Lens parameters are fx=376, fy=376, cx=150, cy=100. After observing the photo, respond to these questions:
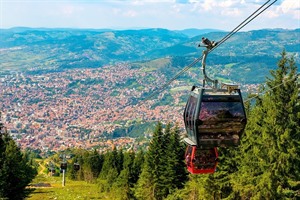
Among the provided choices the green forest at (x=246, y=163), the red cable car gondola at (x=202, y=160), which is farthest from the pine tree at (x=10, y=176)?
the red cable car gondola at (x=202, y=160)

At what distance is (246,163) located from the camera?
21.9 m

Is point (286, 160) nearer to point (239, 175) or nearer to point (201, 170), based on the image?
point (239, 175)

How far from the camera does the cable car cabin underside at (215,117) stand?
9.55m

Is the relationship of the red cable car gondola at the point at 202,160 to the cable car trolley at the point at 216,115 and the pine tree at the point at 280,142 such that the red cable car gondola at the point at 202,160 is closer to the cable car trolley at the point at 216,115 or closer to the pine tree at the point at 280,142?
the cable car trolley at the point at 216,115

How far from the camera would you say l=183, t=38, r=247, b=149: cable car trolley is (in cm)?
955

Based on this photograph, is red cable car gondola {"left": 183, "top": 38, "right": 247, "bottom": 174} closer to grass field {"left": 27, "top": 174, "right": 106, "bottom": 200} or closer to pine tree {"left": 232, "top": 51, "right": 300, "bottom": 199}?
pine tree {"left": 232, "top": 51, "right": 300, "bottom": 199}

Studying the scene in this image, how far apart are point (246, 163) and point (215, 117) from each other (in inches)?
520

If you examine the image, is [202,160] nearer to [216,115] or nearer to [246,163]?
[216,115]

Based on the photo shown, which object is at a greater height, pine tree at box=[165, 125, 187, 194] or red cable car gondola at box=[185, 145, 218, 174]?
red cable car gondola at box=[185, 145, 218, 174]

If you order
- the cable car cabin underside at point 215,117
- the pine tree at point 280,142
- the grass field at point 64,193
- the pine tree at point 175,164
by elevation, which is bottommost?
the grass field at point 64,193

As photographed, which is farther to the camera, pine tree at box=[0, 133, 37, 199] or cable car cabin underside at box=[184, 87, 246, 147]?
pine tree at box=[0, 133, 37, 199]

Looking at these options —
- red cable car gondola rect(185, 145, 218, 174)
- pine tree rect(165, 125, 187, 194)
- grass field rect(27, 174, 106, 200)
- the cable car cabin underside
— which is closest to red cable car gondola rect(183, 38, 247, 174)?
the cable car cabin underside

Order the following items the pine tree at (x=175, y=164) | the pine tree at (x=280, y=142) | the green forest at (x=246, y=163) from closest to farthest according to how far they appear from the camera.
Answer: the pine tree at (x=280, y=142)
the green forest at (x=246, y=163)
the pine tree at (x=175, y=164)

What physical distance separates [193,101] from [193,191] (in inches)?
767
